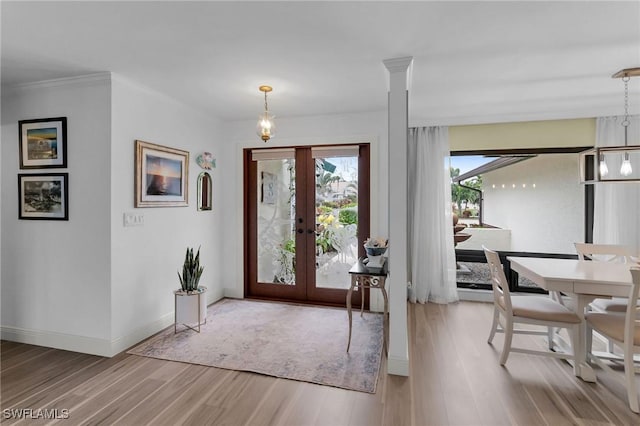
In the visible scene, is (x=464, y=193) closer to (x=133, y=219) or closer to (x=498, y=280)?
(x=498, y=280)

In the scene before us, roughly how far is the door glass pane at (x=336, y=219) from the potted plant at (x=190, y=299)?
1.57 metres

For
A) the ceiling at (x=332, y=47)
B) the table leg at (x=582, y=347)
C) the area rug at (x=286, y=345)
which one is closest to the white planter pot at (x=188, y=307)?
the area rug at (x=286, y=345)

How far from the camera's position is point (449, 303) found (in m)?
4.31

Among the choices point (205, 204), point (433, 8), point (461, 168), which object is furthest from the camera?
point (461, 168)

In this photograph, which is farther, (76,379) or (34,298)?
(34,298)

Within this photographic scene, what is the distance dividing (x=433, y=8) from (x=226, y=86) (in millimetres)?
2002

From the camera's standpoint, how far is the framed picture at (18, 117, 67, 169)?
9.68 feet

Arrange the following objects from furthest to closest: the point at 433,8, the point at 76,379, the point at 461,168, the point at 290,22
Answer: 1. the point at 461,168
2. the point at 76,379
3. the point at 290,22
4. the point at 433,8

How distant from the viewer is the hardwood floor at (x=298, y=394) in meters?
2.03

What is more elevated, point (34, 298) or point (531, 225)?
point (531, 225)

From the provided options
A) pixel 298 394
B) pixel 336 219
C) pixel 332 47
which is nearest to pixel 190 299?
pixel 298 394

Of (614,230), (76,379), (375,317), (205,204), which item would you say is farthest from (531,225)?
(76,379)

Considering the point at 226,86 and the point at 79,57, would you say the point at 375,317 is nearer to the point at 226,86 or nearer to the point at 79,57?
the point at 226,86

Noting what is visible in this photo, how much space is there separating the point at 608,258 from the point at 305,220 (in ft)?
11.9
